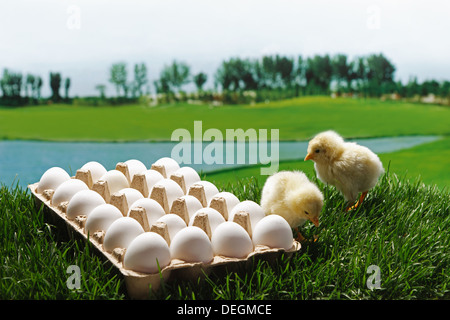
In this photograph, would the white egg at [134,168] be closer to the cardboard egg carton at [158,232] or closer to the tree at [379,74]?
the cardboard egg carton at [158,232]

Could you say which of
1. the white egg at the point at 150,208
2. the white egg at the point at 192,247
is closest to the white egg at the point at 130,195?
the white egg at the point at 150,208

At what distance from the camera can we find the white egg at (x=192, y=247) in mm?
1604

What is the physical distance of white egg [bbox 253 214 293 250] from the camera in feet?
5.64

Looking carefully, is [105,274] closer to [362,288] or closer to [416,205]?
[362,288]

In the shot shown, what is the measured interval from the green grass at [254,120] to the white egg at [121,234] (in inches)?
109

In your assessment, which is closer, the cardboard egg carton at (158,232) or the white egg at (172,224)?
the cardboard egg carton at (158,232)

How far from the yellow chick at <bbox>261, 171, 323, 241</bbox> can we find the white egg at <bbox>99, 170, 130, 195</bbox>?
65 centimetres

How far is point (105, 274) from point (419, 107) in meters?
4.20

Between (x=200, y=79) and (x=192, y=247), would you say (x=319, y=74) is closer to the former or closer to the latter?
(x=200, y=79)

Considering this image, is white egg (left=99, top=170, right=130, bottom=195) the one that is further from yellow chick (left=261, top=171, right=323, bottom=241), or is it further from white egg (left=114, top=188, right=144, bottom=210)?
yellow chick (left=261, top=171, right=323, bottom=241)

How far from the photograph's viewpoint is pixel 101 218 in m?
1.82

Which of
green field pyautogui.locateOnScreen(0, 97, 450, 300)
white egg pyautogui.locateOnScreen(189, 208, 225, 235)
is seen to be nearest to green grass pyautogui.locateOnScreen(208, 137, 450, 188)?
green field pyautogui.locateOnScreen(0, 97, 450, 300)
